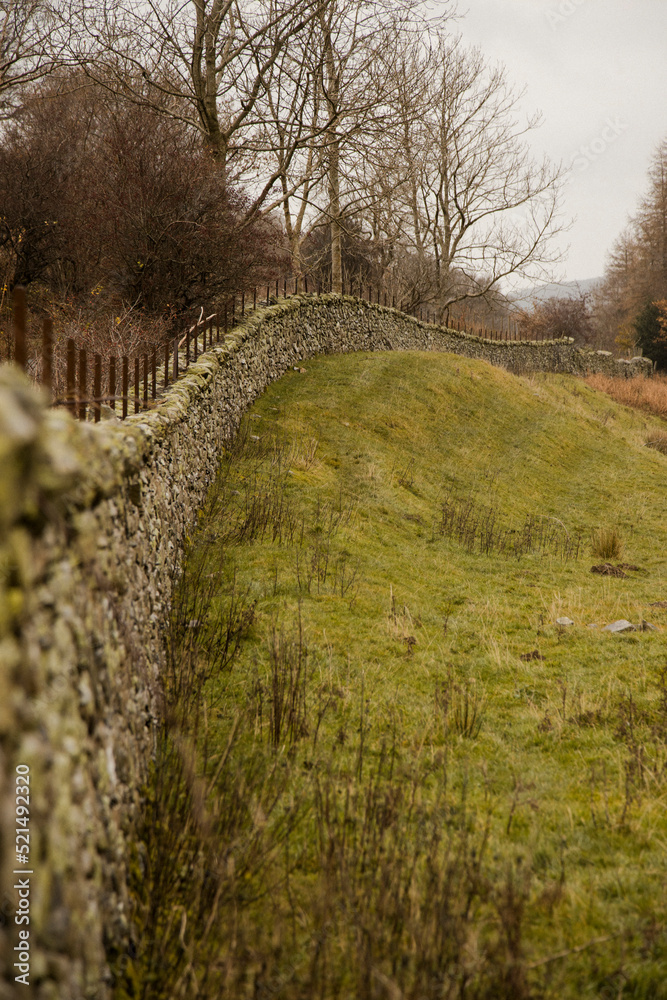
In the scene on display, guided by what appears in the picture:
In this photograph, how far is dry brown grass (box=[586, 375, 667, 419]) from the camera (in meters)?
26.9

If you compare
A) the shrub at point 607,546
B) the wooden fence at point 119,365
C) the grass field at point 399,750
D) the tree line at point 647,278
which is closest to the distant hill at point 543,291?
the tree line at point 647,278

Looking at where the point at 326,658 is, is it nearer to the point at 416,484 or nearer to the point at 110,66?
the point at 416,484

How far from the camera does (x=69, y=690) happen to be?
2029 millimetres

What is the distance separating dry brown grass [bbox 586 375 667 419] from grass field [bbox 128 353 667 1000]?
18752 millimetres

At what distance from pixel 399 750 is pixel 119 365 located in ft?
17.6

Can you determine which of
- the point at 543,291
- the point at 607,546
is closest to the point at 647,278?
the point at 543,291

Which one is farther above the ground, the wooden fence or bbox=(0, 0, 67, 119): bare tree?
bbox=(0, 0, 67, 119): bare tree

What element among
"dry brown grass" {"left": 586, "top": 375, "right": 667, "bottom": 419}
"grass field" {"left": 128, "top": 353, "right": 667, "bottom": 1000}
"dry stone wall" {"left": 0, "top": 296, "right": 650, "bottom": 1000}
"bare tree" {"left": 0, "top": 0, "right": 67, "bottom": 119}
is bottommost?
"grass field" {"left": 128, "top": 353, "right": 667, "bottom": 1000}

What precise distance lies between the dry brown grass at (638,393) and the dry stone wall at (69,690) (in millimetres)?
27700

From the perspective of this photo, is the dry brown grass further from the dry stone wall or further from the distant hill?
the dry stone wall

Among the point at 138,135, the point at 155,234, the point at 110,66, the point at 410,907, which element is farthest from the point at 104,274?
the point at 410,907

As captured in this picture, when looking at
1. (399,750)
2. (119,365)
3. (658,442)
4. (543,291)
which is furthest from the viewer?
(543,291)

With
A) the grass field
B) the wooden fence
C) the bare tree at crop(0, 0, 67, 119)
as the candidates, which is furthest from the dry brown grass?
the bare tree at crop(0, 0, 67, 119)

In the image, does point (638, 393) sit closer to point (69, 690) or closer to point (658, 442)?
point (658, 442)
